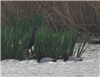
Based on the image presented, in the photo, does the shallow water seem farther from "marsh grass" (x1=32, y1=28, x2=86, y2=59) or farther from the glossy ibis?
"marsh grass" (x1=32, y1=28, x2=86, y2=59)

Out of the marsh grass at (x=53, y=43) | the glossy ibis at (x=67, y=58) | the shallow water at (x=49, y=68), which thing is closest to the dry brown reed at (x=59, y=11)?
the marsh grass at (x=53, y=43)

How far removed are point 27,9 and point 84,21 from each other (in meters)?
1.48

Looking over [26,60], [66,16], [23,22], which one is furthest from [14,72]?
[66,16]

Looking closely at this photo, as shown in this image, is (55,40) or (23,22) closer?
(55,40)

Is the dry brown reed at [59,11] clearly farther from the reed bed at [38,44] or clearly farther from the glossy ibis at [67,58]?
the glossy ibis at [67,58]

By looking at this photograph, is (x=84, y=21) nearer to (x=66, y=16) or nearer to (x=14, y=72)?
(x=66, y=16)

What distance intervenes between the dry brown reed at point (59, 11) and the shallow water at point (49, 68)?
361cm

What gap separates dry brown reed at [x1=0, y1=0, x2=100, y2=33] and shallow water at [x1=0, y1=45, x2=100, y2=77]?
11.9ft

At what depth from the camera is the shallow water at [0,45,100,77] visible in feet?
19.6

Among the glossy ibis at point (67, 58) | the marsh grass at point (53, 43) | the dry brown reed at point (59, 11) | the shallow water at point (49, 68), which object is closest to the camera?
the shallow water at point (49, 68)

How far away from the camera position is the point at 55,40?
7879 mm

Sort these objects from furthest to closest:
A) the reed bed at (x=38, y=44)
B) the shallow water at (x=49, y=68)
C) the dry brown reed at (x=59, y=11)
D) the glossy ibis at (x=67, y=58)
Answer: the dry brown reed at (x=59, y=11) → the reed bed at (x=38, y=44) → the glossy ibis at (x=67, y=58) → the shallow water at (x=49, y=68)

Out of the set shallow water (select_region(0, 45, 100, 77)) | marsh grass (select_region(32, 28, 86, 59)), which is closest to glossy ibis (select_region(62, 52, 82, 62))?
Answer: shallow water (select_region(0, 45, 100, 77))

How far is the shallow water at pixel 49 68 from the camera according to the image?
5.98m
